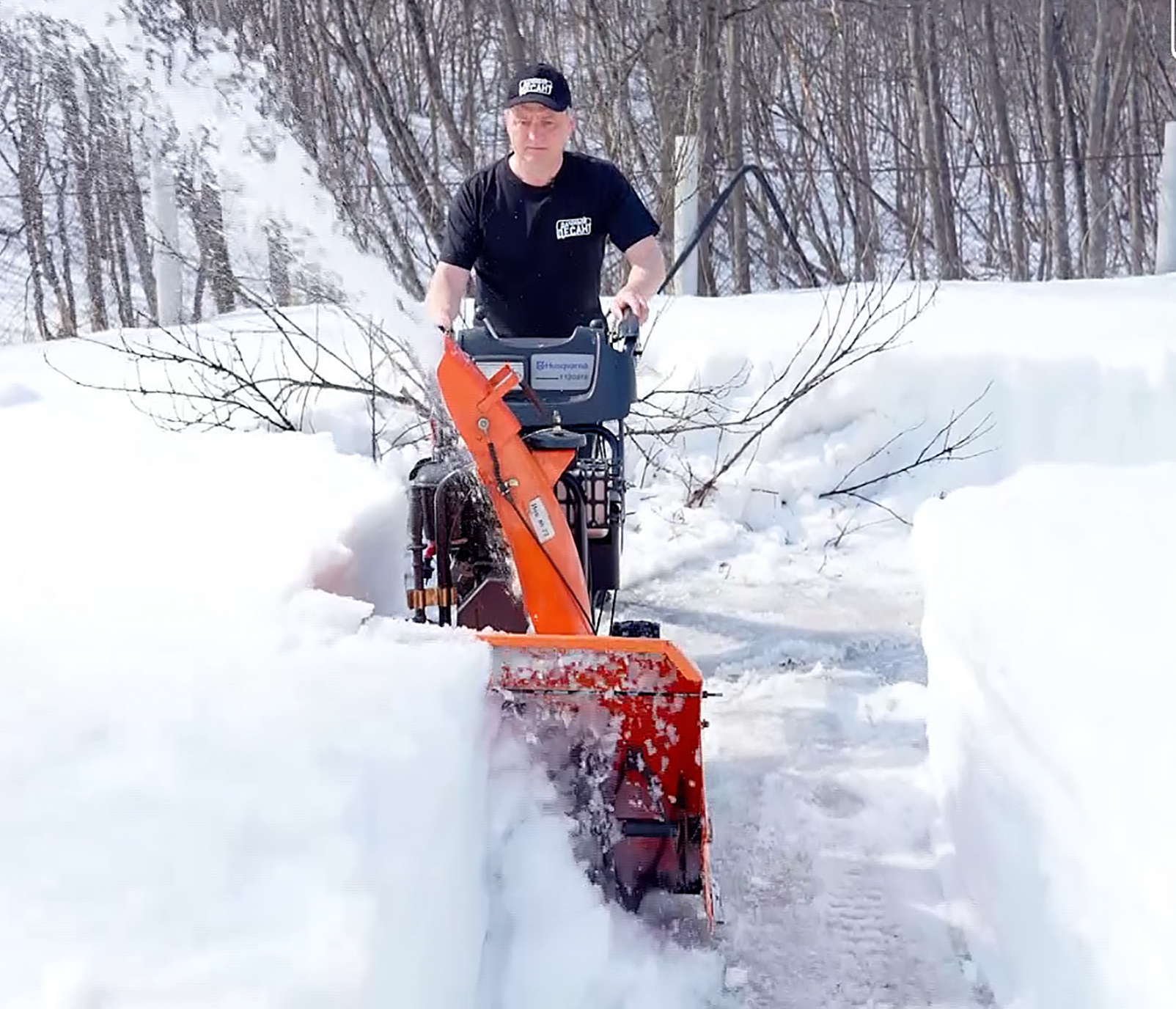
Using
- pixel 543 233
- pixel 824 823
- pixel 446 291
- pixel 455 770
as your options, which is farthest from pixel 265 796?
pixel 543 233

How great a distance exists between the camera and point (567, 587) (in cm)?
321

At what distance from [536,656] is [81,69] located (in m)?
5.84

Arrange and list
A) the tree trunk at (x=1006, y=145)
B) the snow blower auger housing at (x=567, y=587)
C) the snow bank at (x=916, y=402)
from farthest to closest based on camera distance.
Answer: the tree trunk at (x=1006, y=145) → the snow bank at (x=916, y=402) → the snow blower auger housing at (x=567, y=587)

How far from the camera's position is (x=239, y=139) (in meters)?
5.47

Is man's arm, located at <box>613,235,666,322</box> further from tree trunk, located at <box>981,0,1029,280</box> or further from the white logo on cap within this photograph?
tree trunk, located at <box>981,0,1029,280</box>

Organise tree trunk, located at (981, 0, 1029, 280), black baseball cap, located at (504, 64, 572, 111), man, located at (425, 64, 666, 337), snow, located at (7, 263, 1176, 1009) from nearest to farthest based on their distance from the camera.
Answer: snow, located at (7, 263, 1176, 1009) < black baseball cap, located at (504, 64, 572, 111) < man, located at (425, 64, 666, 337) < tree trunk, located at (981, 0, 1029, 280)

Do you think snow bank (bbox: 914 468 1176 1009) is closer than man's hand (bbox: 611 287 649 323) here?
Yes

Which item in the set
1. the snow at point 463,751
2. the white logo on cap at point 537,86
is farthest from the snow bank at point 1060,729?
the white logo on cap at point 537,86

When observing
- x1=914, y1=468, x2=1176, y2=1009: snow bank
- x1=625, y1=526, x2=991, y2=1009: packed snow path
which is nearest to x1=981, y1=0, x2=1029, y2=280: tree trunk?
x1=625, y1=526, x2=991, y2=1009: packed snow path

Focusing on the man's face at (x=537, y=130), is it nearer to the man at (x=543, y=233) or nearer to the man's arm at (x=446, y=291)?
the man at (x=543, y=233)

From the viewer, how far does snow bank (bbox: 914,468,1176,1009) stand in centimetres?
198

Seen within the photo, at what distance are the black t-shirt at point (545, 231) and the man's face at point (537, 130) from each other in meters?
0.10

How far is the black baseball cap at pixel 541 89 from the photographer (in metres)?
3.66

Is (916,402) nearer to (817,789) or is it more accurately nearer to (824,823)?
(817,789)
